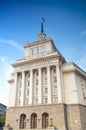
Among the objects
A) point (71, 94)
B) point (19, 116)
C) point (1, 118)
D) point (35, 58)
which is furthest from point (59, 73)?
point (1, 118)

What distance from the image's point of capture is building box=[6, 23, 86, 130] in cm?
2780

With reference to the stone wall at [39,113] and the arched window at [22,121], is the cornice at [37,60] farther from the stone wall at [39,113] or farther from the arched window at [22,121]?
the arched window at [22,121]

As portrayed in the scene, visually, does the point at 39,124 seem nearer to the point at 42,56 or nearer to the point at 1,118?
the point at 42,56

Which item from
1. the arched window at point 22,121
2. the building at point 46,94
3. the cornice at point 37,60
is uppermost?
the cornice at point 37,60

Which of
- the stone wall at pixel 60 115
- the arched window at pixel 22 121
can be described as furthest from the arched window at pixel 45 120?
the arched window at pixel 22 121

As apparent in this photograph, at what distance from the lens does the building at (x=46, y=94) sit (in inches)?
1095

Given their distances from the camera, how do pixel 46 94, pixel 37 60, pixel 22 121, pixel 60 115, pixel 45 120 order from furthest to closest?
pixel 37 60 < pixel 46 94 < pixel 22 121 < pixel 45 120 < pixel 60 115

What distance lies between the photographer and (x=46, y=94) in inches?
1232

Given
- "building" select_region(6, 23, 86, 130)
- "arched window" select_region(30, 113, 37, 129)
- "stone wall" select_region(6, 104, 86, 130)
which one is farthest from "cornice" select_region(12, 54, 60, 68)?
"arched window" select_region(30, 113, 37, 129)

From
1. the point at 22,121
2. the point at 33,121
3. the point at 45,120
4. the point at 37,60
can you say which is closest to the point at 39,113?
the point at 45,120

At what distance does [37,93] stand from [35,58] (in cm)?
884

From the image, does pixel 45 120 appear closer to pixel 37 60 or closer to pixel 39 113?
pixel 39 113

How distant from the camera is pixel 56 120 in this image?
2702cm

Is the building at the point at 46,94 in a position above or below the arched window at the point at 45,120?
above
